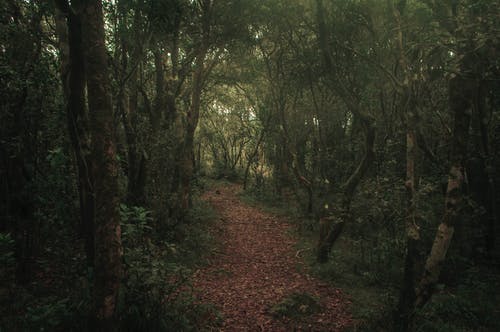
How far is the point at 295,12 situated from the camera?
12.1 metres

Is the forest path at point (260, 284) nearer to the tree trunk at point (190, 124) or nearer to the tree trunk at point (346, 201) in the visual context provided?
the tree trunk at point (346, 201)

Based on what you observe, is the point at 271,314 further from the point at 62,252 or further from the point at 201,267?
the point at 62,252

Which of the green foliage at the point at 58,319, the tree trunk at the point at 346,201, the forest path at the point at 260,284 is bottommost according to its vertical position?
the forest path at the point at 260,284

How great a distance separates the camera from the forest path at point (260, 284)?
735 centimetres

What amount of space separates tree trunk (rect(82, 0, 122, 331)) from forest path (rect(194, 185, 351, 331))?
3.19m

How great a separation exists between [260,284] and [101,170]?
662 cm

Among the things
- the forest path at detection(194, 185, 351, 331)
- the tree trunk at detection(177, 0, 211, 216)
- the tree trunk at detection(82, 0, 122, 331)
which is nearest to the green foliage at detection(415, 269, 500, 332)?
the forest path at detection(194, 185, 351, 331)

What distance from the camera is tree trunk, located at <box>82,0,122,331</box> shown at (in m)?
4.30

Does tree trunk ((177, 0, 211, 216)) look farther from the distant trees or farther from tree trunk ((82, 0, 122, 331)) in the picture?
tree trunk ((82, 0, 122, 331))

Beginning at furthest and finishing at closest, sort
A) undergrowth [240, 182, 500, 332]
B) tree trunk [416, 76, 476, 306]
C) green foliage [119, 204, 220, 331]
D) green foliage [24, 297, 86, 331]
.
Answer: undergrowth [240, 182, 500, 332] → tree trunk [416, 76, 476, 306] → green foliage [119, 204, 220, 331] → green foliage [24, 297, 86, 331]

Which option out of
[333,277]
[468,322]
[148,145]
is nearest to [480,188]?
[468,322]

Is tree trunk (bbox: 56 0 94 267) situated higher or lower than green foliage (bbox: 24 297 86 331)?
higher

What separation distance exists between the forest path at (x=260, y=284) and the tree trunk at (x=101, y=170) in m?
3.19

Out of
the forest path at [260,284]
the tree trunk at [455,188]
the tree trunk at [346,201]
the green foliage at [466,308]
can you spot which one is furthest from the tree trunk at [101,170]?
the tree trunk at [346,201]
